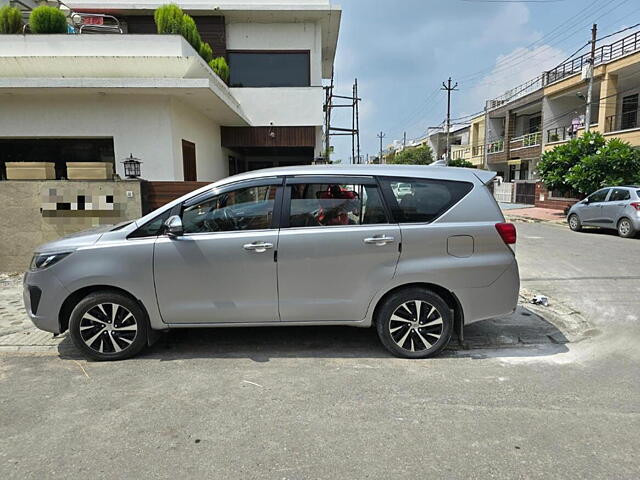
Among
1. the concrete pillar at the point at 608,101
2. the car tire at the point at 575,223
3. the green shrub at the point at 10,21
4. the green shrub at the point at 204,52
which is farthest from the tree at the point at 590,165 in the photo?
the green shrub at the point at 10,21

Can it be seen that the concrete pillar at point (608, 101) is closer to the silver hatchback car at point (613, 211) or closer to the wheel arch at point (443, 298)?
the silver hatchback car at point (613, 211)

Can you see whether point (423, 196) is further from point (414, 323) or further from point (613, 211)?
point (613, 211)

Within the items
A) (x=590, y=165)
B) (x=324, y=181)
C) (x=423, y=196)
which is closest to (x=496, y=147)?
(x=590, y=165)

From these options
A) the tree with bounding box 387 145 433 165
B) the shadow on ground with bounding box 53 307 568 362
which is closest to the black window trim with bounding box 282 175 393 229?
the shadow on ground with bounding box 53 307 568 362

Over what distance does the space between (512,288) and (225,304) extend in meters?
2.76

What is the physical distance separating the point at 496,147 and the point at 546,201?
58.5ft

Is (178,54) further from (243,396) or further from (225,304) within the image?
(243,396)

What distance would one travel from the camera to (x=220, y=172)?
Result: 15078 mm

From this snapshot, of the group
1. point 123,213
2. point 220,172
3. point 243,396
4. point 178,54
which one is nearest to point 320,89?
point 220,172

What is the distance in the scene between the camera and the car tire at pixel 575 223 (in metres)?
14.8

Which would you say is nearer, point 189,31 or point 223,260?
point 223,260

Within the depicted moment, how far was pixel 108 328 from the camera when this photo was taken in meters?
4.09

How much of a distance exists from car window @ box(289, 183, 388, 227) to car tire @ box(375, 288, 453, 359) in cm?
79

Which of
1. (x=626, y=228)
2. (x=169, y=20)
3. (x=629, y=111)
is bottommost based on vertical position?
(x=626, y=228)
